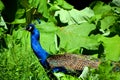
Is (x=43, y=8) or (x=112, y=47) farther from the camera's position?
(x=43, y=8)

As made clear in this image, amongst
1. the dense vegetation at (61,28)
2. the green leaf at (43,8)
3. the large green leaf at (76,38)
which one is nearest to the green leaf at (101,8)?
the dense vegetation at (61,28)

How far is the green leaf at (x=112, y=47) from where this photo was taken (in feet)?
13.4

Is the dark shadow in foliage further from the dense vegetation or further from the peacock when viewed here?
the peacock

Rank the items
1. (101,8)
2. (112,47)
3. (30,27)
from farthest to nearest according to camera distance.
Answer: (101,8) → (30,27) → (112,47)

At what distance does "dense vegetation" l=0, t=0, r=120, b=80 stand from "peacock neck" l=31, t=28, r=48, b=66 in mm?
60

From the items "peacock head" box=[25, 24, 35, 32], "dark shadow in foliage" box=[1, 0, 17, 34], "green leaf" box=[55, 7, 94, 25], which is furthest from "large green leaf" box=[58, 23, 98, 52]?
"dark shadow in foliage" box=[1, 0, 17, 34]

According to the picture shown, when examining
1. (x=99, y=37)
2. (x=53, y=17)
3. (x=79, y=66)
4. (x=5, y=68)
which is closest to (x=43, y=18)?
(x=53, y=17)

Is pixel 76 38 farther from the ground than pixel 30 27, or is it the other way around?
pixel 30 27

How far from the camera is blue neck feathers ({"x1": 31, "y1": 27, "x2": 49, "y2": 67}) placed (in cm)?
412

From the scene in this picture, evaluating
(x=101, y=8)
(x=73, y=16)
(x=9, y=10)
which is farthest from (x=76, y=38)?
(x=9, y=10)

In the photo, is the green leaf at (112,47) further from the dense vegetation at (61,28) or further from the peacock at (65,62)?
the peacock at (65,62)

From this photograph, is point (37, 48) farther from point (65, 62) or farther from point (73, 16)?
point (73, 16)

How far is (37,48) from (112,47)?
645mm

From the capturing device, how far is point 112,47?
4145 millimetres
